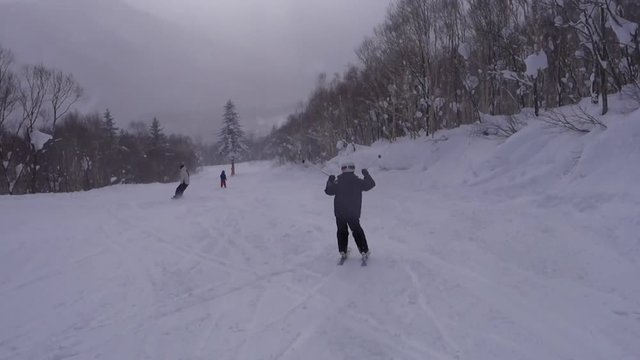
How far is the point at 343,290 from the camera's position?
5.71 m

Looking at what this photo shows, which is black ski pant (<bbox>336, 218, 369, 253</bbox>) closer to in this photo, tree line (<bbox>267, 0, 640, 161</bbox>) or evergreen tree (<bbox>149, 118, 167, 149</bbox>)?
Result: tree line (<bbox>267, 0, 640, 161</bbox>)

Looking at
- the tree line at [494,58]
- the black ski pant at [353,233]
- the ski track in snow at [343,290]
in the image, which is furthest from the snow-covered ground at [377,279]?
the tree line at [494,58]

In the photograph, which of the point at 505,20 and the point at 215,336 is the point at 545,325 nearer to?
the point at 215,336

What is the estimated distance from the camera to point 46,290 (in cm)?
635

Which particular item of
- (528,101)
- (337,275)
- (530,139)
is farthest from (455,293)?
(528,101)

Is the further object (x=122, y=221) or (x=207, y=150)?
(x=207, y=150)

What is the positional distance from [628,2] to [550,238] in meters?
12.9

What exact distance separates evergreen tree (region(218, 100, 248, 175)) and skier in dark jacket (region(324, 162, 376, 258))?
194 ft

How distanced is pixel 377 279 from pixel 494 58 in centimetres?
1807

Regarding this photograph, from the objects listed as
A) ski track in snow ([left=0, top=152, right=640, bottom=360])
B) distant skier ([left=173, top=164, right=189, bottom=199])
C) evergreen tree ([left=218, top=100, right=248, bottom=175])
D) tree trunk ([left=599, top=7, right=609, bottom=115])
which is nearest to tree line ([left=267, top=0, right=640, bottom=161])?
tree trunk ([left=599, top=7, right=609, bottom=115])

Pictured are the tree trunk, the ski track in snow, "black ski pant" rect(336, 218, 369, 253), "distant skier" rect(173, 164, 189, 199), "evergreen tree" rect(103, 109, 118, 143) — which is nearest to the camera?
the ski track in snow

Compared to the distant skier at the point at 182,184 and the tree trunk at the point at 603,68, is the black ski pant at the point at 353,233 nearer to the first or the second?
the tree trunk at the point at 603,68

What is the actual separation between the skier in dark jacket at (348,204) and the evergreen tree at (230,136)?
5910cm

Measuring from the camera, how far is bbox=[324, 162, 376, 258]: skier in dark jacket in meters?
6.98
